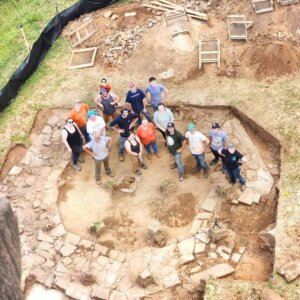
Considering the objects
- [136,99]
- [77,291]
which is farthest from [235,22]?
[77,291]

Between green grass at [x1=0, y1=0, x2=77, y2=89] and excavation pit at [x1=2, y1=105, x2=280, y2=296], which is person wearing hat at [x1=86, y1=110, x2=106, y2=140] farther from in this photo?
green grass at [x1=0, y1=0, x2=77, y2=89]

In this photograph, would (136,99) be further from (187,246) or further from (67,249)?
(67,249)

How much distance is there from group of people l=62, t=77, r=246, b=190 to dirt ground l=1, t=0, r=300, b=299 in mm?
592

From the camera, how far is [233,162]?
10922 millimetres

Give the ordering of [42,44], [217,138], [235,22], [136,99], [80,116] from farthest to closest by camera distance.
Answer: [42,44]
[235,22]
[136,99]
[80,116]
[217,138]

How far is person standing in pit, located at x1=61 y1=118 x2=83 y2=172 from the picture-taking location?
11.7 metres

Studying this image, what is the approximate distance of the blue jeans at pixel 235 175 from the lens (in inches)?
445

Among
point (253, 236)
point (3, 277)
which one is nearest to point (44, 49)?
point (253, 236)

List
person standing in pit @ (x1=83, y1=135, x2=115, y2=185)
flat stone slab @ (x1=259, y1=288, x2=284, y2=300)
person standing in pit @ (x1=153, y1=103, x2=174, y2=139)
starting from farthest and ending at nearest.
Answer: person standing in pit @ (x1=153, y1=103, x2=174, y2=139), person standing in pit @ (x1=83, y1=135, x2=115, y2=185), flat stone slab @ (x1=259, y1=288, x2=284, y2=300)

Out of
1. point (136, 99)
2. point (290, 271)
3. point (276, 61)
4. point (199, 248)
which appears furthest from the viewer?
point (276, 61)

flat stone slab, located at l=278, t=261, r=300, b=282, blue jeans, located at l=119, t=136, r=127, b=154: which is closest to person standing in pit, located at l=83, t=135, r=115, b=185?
blue jeans, located at l=119, t=136, r=127, b=154

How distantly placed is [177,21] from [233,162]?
6.79m

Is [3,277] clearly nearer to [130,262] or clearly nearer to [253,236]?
[130,262]

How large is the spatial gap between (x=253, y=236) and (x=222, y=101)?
4.50m
